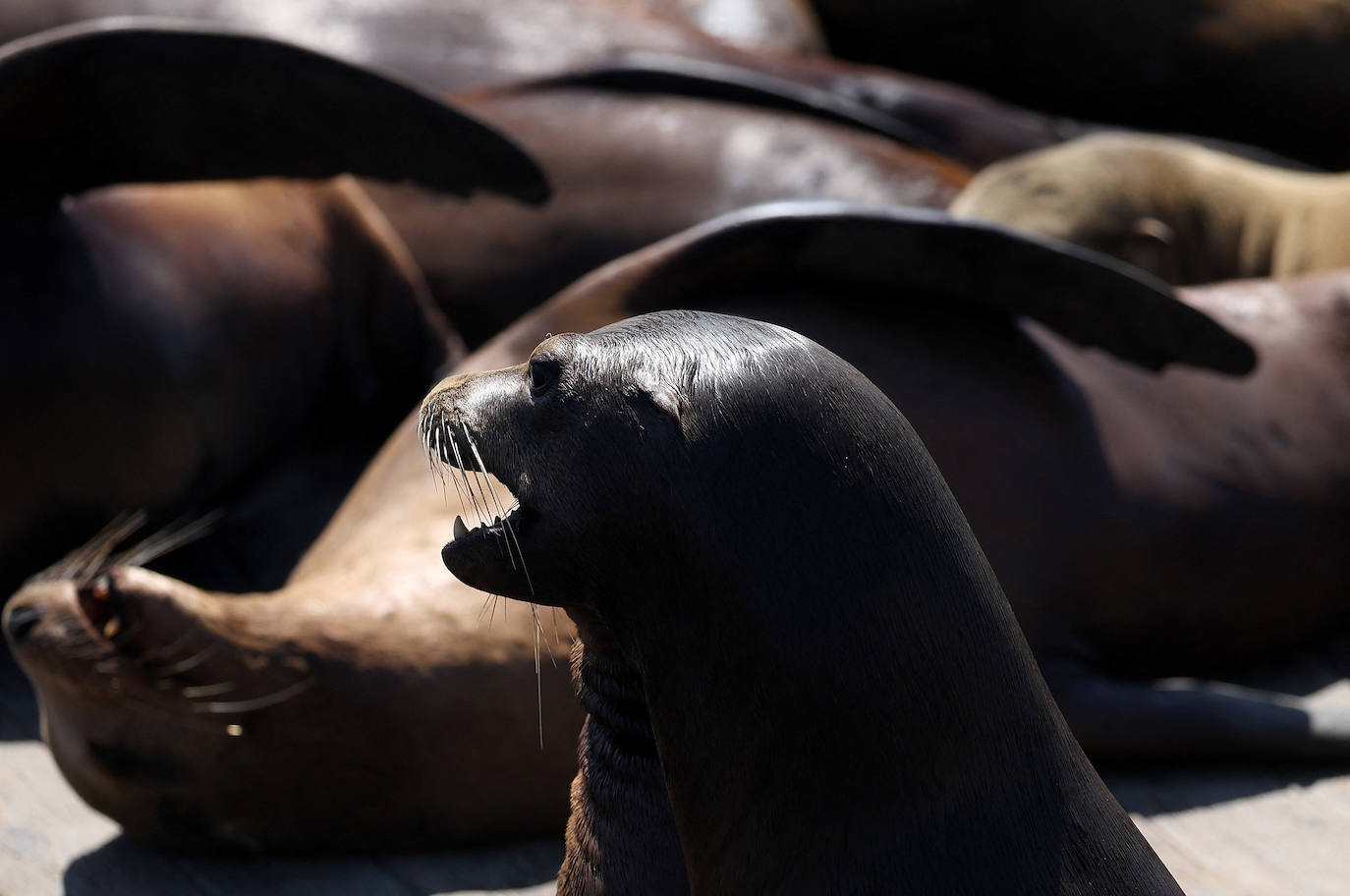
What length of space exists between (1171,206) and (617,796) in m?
2.99

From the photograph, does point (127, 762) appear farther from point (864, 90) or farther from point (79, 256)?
point (864, 90)

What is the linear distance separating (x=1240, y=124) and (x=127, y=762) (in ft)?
13.6

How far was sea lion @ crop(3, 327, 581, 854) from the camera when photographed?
2191 millimetres

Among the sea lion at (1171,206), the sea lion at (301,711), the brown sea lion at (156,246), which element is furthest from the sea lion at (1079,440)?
the sea lion at (1171,206)

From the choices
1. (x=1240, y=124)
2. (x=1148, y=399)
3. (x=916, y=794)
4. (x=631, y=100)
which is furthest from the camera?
(x=1240, y=124)

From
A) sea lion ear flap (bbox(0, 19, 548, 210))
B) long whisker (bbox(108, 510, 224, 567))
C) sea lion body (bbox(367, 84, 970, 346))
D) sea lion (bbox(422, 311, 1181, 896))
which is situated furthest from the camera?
sea lion body (bbox(367, 84, 970, 346))

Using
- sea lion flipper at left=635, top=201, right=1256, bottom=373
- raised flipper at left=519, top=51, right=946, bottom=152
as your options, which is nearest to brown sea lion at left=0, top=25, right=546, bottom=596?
sea lion flipper at left=635, top=201, right=1256, bottom=373

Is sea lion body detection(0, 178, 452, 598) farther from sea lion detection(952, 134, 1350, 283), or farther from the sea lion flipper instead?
sea lion detection(952, 134, 1350, 283)

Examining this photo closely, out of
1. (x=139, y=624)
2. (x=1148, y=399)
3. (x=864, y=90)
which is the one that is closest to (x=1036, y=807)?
(x=139, y=624)

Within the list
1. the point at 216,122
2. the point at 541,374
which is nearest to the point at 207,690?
the point at 541,374

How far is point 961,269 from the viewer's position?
8.95 feet

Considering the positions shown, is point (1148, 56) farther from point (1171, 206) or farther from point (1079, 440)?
point (1079, 440)

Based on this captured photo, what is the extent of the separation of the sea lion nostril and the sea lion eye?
1.04 meters

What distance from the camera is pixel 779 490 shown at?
4.29ft
